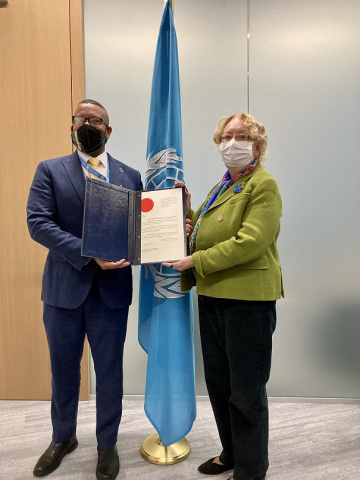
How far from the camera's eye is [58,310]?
1648mm

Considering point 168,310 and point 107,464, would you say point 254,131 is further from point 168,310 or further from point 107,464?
point 107,464

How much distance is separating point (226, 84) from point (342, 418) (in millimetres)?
2370

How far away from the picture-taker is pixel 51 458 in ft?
5.71

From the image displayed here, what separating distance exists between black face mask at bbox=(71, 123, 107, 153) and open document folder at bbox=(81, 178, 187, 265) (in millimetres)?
262

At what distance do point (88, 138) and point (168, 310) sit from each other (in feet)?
3.05

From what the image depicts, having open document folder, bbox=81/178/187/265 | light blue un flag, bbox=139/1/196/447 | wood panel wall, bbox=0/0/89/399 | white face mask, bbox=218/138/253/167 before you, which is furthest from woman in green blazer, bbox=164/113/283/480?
wood panel wall, bbox=0/0/89/399

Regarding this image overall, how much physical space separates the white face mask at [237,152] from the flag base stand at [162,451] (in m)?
1.53

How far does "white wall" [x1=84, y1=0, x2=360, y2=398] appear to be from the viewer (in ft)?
7.70

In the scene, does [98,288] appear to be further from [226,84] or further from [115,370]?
[226,84]

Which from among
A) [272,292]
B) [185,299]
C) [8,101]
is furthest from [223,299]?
[8,101]

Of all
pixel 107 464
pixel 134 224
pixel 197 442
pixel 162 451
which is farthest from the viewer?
pixel 197 442

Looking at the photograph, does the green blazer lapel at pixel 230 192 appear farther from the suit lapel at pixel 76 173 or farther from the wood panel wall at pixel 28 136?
the wood panel wall at pixel 28 136

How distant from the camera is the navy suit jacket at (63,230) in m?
1.58

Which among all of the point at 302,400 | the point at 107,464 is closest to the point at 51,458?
the point at 107,464
